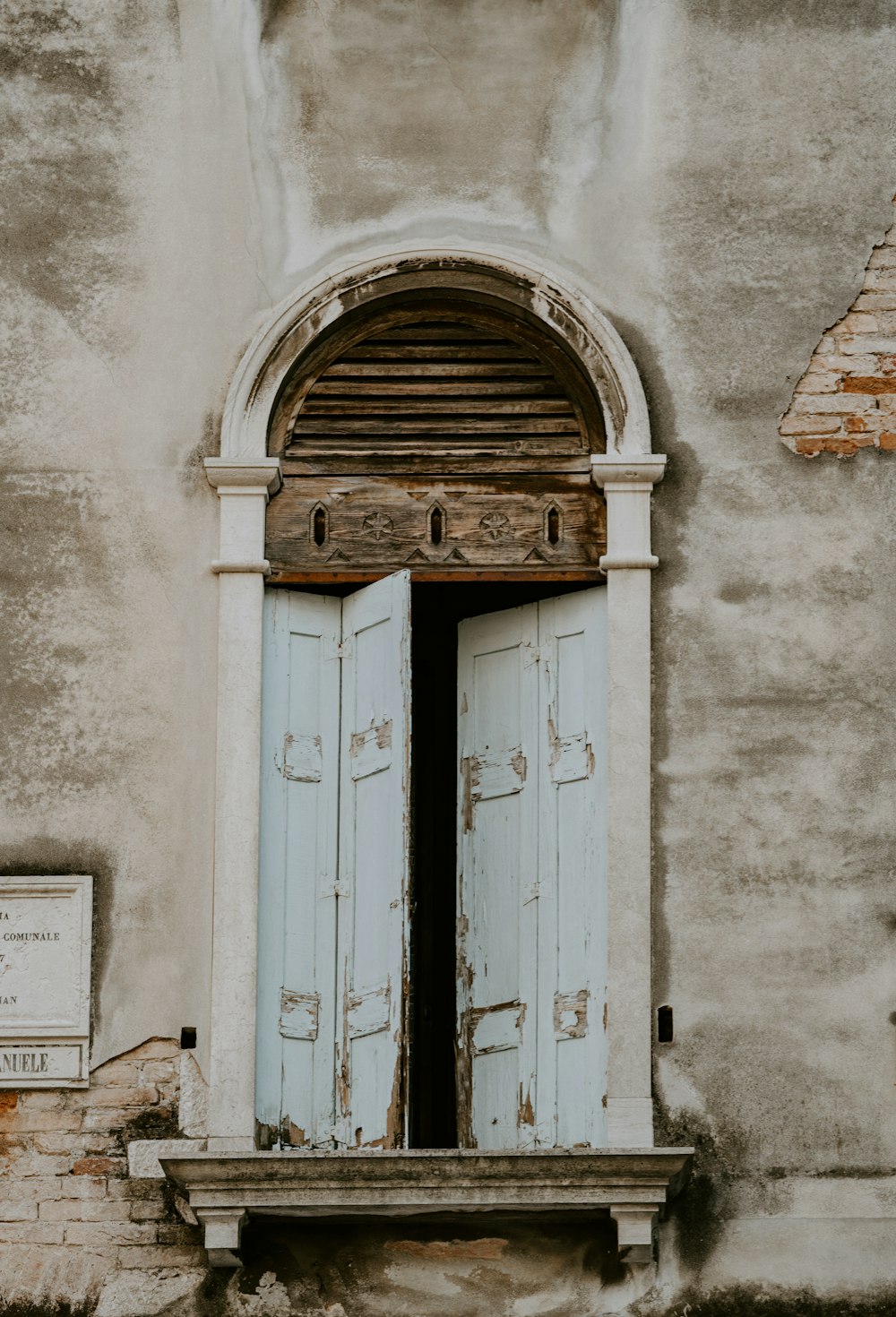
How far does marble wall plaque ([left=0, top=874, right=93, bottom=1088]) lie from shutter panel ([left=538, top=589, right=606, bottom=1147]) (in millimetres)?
1571

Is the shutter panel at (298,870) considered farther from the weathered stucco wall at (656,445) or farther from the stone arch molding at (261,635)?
the weathered stucco wall at (656,445)

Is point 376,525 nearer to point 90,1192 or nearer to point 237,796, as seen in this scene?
point 237,796

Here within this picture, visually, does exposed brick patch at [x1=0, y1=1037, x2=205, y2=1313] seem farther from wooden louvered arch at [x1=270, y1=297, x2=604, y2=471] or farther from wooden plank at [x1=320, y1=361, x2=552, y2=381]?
wooden plank at [x1=320, y1=361, x2=552, y2=381]

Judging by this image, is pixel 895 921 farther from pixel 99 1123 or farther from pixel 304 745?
pixel 99 1123

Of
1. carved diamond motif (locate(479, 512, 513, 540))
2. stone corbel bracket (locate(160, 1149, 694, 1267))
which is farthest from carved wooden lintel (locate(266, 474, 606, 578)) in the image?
stone corbel bracket (locate(160, 1149, 694, 1267))

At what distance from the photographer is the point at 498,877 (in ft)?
A: 27.0

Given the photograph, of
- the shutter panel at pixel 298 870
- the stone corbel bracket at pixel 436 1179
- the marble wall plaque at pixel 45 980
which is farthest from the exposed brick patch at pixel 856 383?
the marble wall plaque at pixel 45 980

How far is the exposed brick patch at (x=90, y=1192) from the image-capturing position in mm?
7598

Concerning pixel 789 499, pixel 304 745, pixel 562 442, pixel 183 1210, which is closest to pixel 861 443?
pixel 789 499

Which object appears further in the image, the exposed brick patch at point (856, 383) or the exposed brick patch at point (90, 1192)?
the exposed brick patch at point (856, 383)

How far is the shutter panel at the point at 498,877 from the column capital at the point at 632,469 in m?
0.57

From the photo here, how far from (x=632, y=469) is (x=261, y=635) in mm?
1440

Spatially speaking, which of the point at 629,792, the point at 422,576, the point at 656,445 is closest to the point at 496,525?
the point at 422,576

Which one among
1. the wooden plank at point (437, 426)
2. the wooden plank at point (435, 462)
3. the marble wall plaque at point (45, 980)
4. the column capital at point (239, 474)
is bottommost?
the marble wall plaque at point (45, 980)
